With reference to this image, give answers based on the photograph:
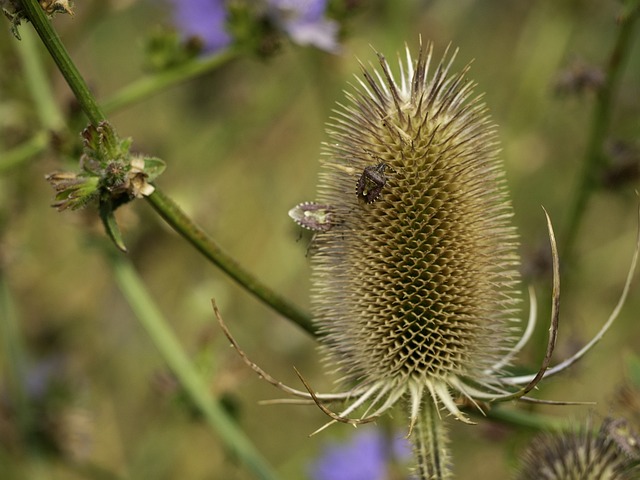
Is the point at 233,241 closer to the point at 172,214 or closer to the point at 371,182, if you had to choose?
the point at 172,214

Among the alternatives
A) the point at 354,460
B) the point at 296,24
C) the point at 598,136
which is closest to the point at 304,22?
the point at 296,24

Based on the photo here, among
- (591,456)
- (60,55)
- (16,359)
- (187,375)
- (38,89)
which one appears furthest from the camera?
(16,359)

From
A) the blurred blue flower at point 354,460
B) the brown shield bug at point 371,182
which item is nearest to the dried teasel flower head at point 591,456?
the brown shield bug at point 371,182

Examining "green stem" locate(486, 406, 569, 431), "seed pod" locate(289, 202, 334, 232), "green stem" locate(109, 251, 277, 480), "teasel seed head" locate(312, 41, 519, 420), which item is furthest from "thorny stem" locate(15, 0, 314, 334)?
"green stem" locate(109, 251, 277, 480)

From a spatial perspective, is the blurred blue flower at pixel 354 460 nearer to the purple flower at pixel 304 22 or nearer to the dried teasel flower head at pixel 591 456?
the dried teasel flower head at pixel 591 456

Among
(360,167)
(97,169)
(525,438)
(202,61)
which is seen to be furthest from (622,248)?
(97,169)
